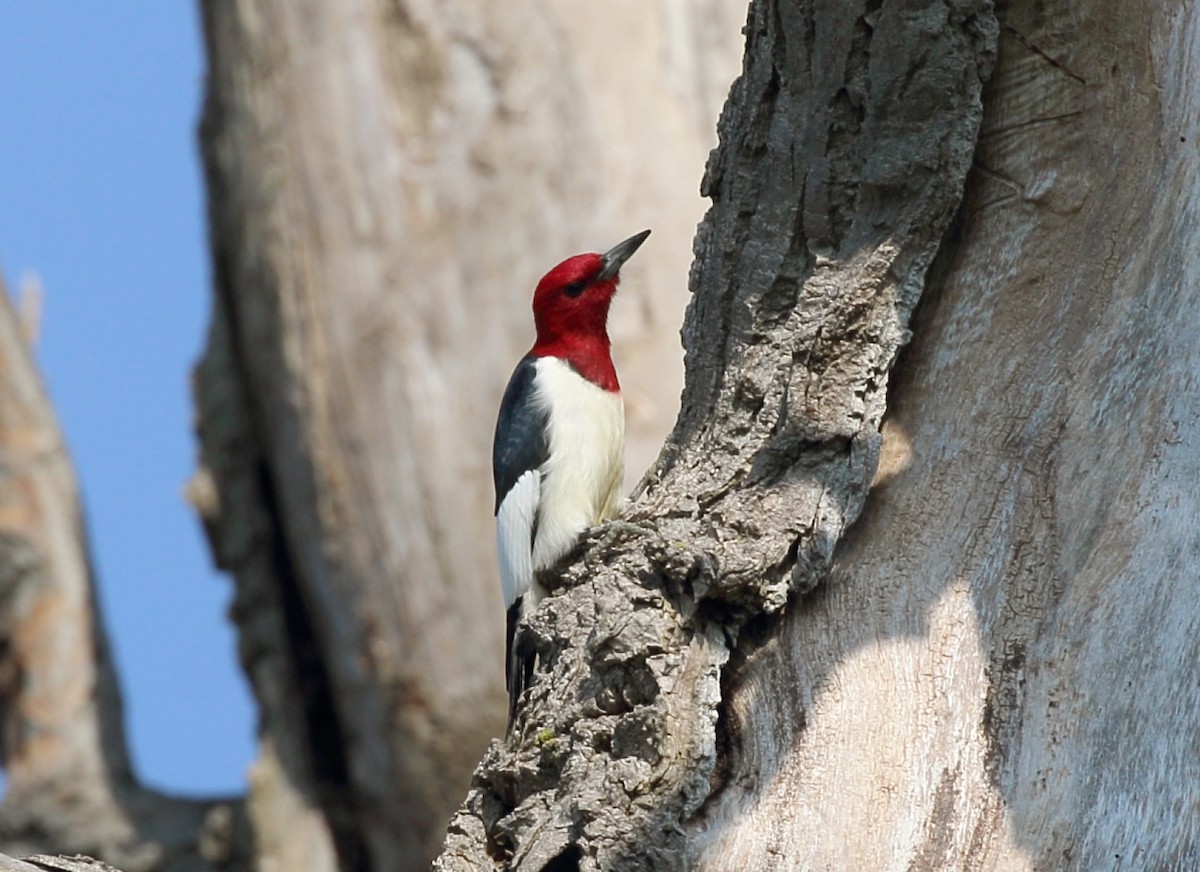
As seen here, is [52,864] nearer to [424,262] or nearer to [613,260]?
[613,260]

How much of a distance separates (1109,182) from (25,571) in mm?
5458

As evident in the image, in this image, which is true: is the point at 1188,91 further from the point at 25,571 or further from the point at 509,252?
the point at 25,571

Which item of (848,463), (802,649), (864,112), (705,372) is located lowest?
(802,649)

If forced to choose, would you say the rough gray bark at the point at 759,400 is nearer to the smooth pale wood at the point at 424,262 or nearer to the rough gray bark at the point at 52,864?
the rough gray bark at the point at 52,864

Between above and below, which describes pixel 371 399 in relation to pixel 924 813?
above

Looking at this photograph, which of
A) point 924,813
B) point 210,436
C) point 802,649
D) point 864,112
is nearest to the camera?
point 924,813

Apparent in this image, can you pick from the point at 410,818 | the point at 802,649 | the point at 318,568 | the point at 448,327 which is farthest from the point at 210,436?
the point at 802,649

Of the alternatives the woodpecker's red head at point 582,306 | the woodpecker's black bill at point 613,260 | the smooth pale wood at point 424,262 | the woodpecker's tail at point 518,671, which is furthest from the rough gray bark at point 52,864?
the smooth pale wood at point 424,262

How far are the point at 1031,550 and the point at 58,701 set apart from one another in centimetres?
530

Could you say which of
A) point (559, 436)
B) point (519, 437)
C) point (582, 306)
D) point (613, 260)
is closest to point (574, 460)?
point (559, 436)

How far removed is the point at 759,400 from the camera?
2824 millimetres

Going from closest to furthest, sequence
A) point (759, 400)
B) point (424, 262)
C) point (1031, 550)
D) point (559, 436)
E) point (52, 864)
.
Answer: point (52, 864)
point (1031, 550)
point (759, 400)
point (559, 436)
point (424, 262)

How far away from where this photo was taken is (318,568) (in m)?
5.89

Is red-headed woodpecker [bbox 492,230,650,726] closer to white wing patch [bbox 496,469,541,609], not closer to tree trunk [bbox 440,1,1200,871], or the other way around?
white wing patch [bbox 496,469,541,609]
